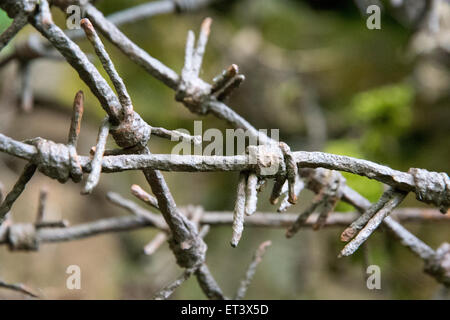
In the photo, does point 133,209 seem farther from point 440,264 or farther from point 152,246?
point 440,264

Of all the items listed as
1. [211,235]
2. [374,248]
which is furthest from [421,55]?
[211,235]

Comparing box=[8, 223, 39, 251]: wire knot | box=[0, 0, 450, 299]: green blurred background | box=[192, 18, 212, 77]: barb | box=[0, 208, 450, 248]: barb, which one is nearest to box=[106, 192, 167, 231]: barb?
box=[0, 208, 450, 248]: barb

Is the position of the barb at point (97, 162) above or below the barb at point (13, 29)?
below

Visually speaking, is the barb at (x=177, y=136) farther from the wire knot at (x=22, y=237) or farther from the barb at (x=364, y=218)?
the wire knot at (x=22, y=237)

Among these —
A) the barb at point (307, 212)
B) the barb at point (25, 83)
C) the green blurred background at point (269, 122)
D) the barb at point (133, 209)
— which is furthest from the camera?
the green blurred background at point (269, 122)

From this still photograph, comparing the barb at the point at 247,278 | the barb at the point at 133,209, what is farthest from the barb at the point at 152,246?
the barb at the point at 247,278

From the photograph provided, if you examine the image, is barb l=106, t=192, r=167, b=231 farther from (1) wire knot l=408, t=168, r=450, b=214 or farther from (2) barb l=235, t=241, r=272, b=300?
(1) wire knot l=408, t=168, r=450, b=214

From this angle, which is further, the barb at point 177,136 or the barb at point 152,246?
the barb at point 152,246

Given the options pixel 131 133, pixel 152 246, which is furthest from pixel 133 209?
pixel 131 133
